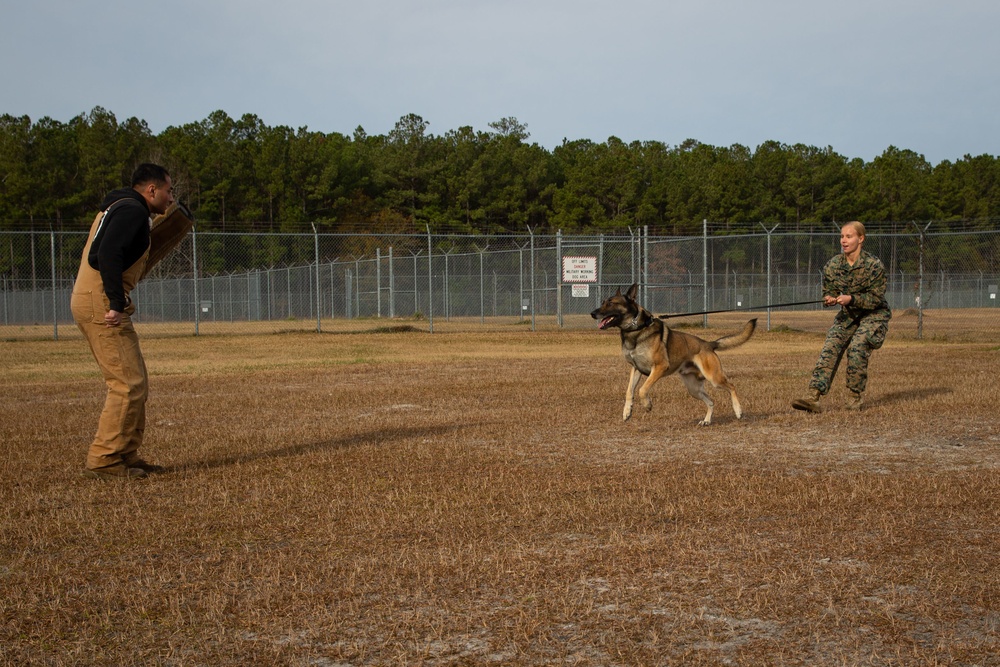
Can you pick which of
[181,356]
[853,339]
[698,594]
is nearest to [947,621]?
[698,594]

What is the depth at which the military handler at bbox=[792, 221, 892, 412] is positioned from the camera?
8.46m

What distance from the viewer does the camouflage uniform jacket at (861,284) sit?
849 cm

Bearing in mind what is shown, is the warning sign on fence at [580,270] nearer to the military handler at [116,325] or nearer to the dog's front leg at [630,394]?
the dog's front leg at [630,394]

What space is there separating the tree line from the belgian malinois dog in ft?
180

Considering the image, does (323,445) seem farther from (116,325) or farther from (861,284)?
(861,284)

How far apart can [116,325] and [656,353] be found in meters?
4.26

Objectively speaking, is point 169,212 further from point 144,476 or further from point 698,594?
point 698,594

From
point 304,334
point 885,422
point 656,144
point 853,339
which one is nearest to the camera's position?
point 885,422

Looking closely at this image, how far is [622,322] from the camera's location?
8289 mm

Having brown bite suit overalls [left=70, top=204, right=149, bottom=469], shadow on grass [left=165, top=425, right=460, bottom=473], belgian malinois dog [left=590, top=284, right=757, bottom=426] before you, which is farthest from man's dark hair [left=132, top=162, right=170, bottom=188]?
belgian malinois dog [left=590, top=284, right=757, bottom=426]

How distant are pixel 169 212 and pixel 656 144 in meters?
83.6

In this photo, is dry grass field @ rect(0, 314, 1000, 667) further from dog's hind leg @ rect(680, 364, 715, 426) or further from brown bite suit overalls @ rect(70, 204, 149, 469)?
dog's hind leg @ rect(680, 364, 715, 426)

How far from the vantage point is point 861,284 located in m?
8.52

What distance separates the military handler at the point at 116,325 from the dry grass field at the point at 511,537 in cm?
23
